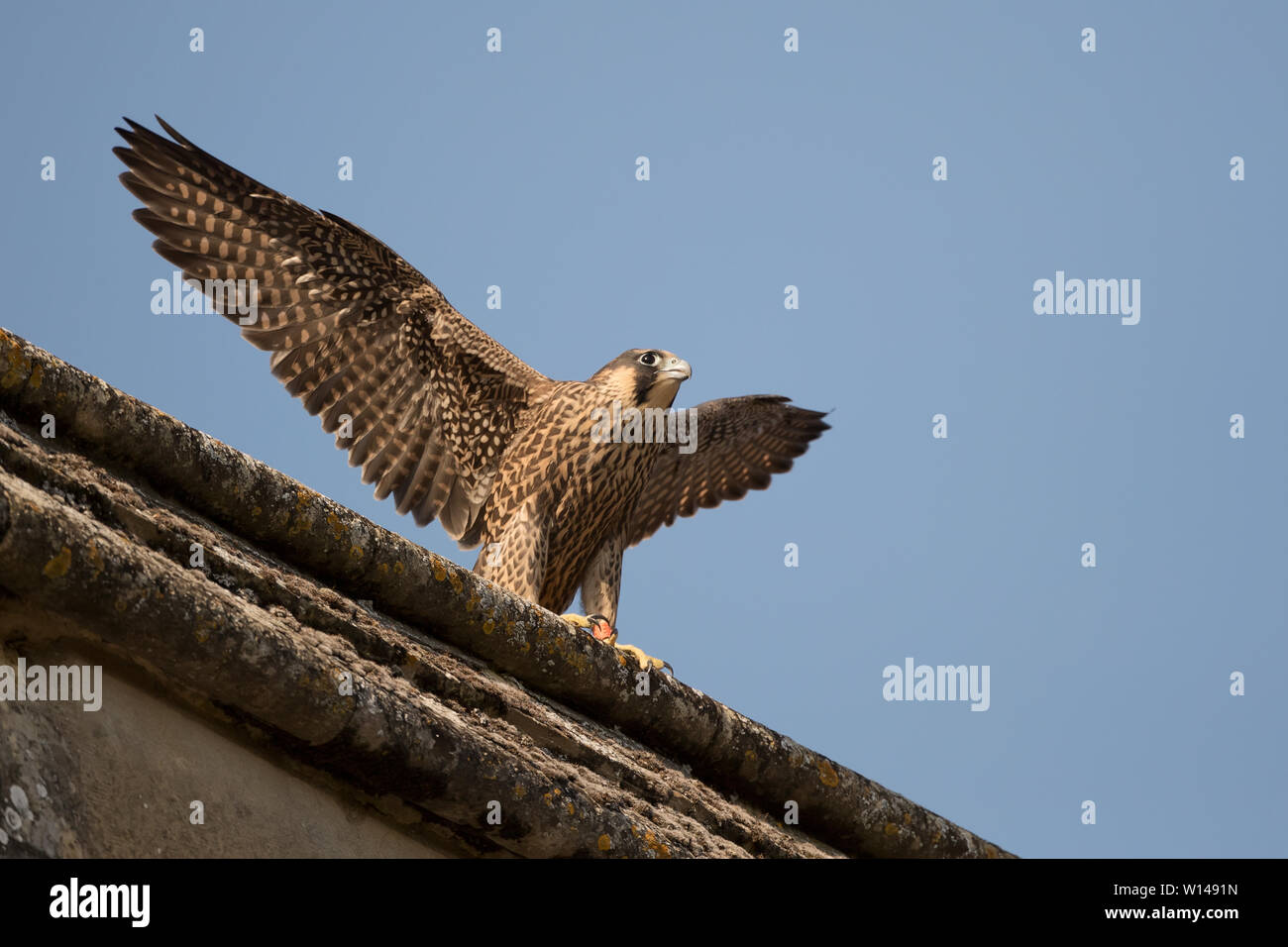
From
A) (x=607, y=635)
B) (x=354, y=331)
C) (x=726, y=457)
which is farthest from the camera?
(x=726, y=457)

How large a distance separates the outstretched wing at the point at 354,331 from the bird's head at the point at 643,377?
0.30 m

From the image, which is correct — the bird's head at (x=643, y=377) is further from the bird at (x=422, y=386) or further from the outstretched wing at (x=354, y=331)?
the outstretched wing at (x=354, y=331)

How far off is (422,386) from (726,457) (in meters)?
2.20

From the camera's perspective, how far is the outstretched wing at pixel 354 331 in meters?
5.98

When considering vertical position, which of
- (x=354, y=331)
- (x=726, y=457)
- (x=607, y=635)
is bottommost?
(x=607, y=635)

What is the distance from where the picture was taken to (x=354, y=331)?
20.7 feet

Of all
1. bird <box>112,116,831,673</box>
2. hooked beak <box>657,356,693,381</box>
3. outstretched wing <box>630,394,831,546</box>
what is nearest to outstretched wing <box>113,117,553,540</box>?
bird <box>112,116,831,673</box>

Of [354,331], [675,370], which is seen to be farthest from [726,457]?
[354,331]

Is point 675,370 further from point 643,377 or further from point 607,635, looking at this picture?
point 607,635

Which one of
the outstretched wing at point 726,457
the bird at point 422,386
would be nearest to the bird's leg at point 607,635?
the bird at point 422,386

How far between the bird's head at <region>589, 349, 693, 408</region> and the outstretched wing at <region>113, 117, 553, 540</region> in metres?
0.30

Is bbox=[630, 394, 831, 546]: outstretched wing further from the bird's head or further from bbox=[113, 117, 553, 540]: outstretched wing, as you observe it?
bbox=[113, 117, 553, 540]: outstretched wing
